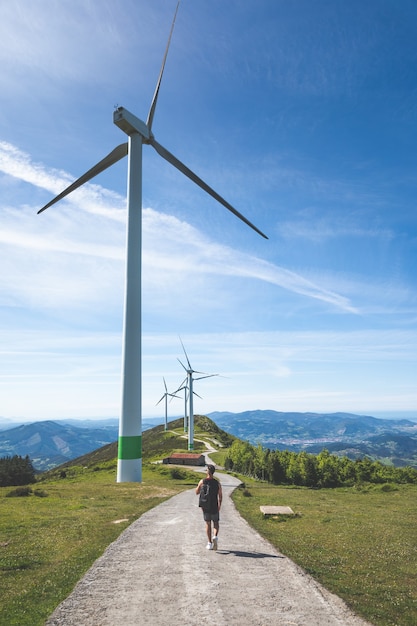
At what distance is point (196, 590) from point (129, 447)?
101 ft

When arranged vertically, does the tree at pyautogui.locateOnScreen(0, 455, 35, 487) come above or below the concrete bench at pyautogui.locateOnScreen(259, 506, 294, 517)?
below

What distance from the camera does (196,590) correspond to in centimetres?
1206

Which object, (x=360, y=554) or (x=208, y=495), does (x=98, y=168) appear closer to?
(x=208, y=495)

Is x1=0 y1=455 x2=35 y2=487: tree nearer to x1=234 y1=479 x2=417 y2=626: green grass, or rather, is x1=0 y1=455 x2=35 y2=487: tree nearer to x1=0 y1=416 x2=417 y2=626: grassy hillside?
x1=0 y1=416 x2=417 y2=626: grassy hillside

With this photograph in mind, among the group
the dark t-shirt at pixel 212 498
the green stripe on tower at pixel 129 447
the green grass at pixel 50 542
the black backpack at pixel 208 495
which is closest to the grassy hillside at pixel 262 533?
the green grass at pixel 50 542

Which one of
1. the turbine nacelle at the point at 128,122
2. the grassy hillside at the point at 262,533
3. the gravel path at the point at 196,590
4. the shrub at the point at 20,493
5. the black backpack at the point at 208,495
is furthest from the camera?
the turbine nacelle at the point at 128,122

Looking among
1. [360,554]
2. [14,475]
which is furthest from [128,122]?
[14,475]

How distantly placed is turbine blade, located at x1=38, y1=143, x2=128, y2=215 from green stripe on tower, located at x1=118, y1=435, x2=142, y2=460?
100 ft

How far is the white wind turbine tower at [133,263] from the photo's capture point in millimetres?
41375

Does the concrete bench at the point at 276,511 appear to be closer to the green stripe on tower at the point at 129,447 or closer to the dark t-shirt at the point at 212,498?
the dark t-shirt at the point at 212,498

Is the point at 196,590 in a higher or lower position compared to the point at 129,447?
lower

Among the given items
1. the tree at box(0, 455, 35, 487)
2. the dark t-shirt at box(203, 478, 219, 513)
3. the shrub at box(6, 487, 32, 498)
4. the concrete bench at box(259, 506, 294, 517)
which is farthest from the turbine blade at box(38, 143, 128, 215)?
the tree at box(0, 455, 35, 487)

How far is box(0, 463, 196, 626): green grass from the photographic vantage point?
39.9ft

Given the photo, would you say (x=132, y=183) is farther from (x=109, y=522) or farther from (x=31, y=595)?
(x=31, y=595)
